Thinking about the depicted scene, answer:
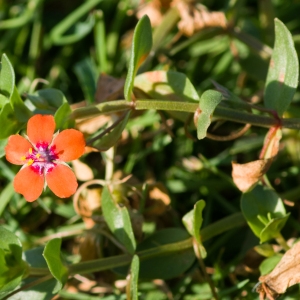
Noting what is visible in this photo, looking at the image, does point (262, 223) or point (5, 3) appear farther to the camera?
point (5, 3)

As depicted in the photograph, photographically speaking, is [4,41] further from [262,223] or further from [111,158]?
[262,223]

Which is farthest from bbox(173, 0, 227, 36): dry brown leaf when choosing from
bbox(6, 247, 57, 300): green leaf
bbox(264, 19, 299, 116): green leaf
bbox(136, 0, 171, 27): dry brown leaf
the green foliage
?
bbox(6, 247, 57, 300): green leaf

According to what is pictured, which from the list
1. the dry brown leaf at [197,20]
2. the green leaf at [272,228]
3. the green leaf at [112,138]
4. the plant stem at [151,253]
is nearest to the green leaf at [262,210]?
the green leaf at [272,228]

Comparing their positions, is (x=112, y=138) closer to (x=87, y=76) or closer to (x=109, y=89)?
(x=109, y=89)

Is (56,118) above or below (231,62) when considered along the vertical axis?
above

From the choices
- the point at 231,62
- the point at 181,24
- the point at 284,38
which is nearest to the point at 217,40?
the point at 231,62

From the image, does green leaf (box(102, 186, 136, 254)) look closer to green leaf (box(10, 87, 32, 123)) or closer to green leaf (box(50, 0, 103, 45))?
green leaf (box(10, 87, 32, 123))
